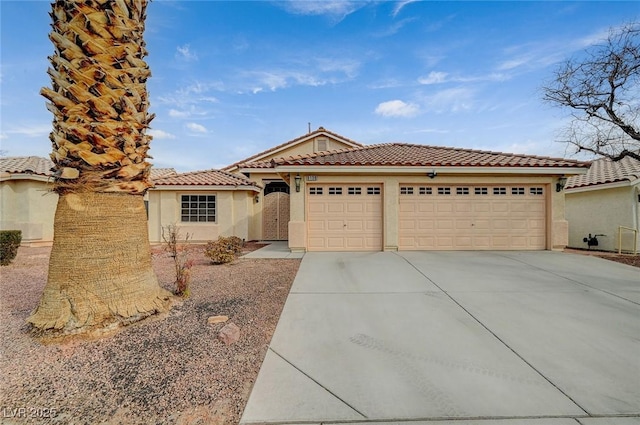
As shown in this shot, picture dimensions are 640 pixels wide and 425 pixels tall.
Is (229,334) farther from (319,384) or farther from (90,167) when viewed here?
(90,167)

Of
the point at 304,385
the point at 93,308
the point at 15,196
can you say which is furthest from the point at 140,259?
the point at 15,196

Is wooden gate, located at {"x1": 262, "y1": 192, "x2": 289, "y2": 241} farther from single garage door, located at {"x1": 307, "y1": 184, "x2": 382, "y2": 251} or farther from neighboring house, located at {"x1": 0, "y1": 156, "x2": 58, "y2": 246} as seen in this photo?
neighboring house, located at {"x1": 0, "y1": 156, "x2": 58, "y2": 246}

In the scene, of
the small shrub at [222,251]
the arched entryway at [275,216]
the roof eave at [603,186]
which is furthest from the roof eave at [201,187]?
the roof eave at [603,186]

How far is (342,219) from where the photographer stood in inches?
418

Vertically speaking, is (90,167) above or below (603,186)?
below

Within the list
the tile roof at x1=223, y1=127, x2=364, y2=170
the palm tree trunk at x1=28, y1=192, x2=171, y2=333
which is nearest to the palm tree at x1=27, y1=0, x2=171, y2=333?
the palm tree trunk at x1=28, y1=192, x2=171, y2=333

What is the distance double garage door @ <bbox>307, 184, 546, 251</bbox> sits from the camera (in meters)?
10.6

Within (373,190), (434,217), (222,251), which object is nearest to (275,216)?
(373,190)

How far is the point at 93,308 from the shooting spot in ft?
12.1

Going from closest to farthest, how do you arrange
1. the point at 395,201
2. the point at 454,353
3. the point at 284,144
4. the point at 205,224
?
the point at 454,353 < the point at 395,201 < the point at 205,224 < the point at 284,144

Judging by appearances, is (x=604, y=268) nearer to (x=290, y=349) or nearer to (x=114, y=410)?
(x=290, y=349)

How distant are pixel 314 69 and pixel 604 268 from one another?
13969 mm

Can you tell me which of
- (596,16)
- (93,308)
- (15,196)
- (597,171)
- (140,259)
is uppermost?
(596,16)

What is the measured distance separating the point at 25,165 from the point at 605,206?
2795 centimetres
